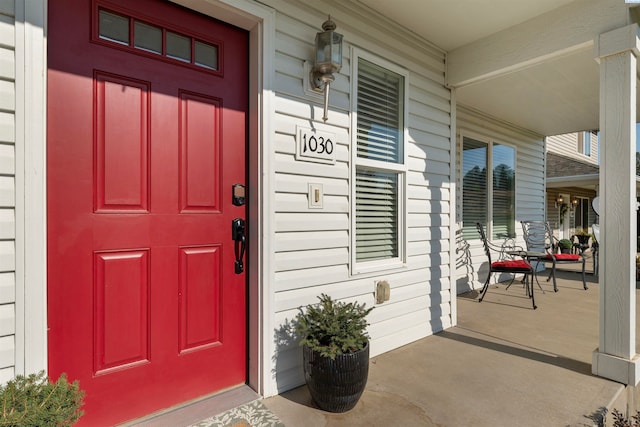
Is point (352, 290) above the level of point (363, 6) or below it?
below

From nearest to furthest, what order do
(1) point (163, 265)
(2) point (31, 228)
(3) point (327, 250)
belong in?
(2) point (31, 228) → (1) point (163, 265) → (3) point (327, 250)

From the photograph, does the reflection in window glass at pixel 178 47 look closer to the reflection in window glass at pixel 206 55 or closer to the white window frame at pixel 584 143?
the reflection in window glass at pixel 206 55

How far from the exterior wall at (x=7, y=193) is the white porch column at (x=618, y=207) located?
3194 mm

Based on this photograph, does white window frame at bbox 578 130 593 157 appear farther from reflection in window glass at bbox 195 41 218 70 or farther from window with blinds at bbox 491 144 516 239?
reflection in window glass at bbox 195 41 218 70

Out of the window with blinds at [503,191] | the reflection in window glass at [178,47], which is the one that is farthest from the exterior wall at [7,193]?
the window with blinds at [503,191]

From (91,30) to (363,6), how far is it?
5.82 ft

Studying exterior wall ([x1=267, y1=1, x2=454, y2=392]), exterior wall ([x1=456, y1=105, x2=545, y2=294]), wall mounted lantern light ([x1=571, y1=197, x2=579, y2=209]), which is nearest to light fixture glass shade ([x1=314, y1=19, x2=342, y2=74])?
exterior wall ([x1=267, y1=1, x2=454, y2=392])

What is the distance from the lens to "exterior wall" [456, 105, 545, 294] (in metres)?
4.75

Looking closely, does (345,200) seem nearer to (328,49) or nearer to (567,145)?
(328,49)

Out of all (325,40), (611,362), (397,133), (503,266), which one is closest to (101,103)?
(325,40)

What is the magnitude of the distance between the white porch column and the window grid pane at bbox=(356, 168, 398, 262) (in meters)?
1.38

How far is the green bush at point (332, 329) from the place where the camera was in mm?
1802

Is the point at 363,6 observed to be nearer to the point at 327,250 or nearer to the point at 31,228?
the point at 327,250

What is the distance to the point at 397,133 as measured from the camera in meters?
2.78
